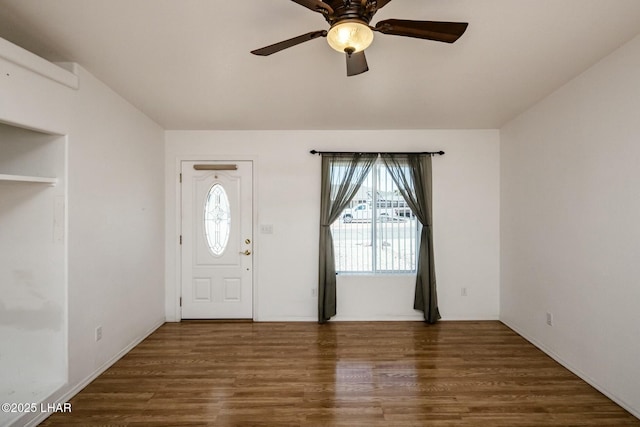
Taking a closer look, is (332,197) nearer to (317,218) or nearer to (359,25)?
(317,218)

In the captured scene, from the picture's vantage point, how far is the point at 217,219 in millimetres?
3814

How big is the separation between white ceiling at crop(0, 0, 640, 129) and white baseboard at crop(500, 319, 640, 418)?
2.47 m

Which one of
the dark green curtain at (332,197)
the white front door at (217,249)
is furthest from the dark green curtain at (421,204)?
the white front door at (217,249)

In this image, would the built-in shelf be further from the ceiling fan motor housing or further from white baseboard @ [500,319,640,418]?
white baseboard @ [500,319,640,418]

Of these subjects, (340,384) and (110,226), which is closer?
(340,384)

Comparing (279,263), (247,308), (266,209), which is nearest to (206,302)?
(247,308)

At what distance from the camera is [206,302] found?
149 inches

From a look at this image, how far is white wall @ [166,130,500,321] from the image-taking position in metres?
3.77

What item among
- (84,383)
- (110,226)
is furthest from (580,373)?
(110,226)

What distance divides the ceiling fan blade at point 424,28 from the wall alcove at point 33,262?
7.78 ft

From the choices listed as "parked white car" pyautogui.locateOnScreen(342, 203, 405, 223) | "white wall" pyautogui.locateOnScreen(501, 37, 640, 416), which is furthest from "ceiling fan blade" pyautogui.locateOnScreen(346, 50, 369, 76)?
"parked white car" pyautogui.locateOnScreen(342, 203, 405, 223)

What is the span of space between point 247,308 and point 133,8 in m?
3.20

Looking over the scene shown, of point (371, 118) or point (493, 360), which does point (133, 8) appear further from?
point (493, 360)

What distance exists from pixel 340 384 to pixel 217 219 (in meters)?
2.46
